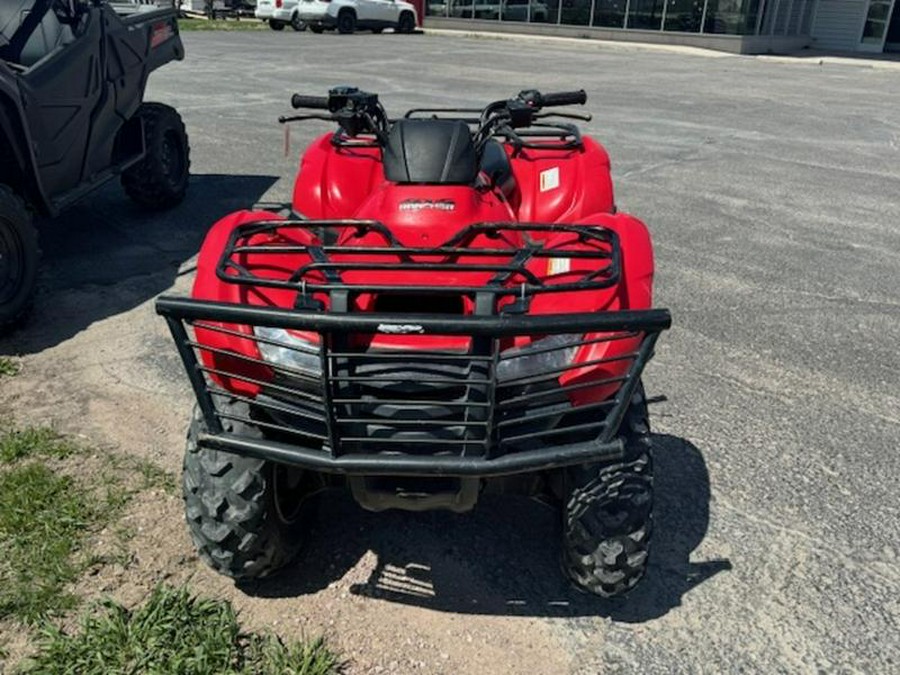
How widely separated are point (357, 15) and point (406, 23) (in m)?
2.31

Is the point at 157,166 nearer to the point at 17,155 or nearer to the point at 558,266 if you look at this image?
the point at 17,155

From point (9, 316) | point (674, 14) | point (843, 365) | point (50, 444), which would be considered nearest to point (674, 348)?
point (843, 365)

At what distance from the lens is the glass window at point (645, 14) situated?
83.5 ft

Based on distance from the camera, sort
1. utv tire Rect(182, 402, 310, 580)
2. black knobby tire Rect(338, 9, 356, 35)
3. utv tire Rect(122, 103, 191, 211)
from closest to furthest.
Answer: utv tire Rect(182, 402, 310, 580), utv tire Rect(122, 103, 191, 211), black knobby tire Rect(338, 9, 356, 35)

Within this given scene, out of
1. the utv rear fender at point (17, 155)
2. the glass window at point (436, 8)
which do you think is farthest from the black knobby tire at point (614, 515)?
the glass window at point (436, 8)

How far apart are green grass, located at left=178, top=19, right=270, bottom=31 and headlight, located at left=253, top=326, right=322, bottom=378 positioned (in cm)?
2424

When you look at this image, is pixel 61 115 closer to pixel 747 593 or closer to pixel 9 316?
pixel 9 316

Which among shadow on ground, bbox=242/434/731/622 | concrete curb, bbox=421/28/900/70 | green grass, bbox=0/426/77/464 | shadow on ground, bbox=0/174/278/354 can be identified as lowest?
concrete curb, bbox=421/28/900/70

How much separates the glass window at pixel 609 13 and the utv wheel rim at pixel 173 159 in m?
22.5

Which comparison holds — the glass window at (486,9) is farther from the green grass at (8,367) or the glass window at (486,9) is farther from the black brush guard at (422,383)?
the black brush guard at (422,383)

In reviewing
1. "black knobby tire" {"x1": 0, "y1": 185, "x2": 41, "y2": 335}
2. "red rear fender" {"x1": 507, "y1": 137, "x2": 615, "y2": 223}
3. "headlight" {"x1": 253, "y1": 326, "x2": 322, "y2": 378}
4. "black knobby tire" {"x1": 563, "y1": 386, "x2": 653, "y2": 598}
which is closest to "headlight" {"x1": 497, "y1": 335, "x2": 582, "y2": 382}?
"black knobby tire" {"x1": 563, "y1": 386, "x2": 653, "y2": 598}

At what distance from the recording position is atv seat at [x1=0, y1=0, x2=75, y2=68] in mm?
4938

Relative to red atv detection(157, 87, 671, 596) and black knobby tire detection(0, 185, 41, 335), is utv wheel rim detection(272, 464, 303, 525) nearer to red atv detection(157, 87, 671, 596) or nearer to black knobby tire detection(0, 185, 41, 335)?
red atv detection(157, 87, 671, 596)

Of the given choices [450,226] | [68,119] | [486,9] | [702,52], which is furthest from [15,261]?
[486,9]
